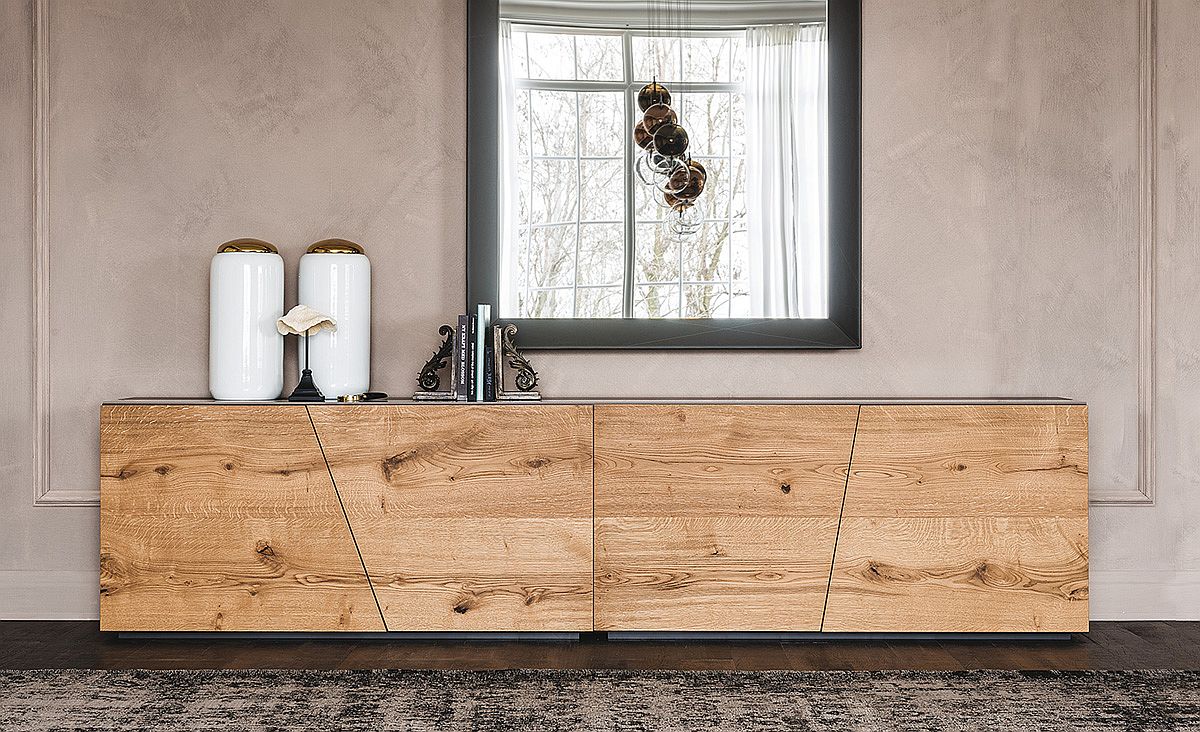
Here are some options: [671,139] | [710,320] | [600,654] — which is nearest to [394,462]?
[600,654]

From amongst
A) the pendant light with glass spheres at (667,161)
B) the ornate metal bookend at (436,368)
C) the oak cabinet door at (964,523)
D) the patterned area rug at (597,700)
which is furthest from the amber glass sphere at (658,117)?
the patterned area rug at (597,700)

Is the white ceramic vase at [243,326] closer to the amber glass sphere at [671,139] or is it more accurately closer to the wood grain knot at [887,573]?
the amber glass sphere at [671,139]

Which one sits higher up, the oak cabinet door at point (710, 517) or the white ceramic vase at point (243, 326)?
the white ceramic vase at point (243, 326)

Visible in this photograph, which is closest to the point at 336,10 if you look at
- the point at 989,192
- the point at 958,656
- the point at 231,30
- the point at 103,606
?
the point at 231,30

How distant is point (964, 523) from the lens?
2355 millimetres

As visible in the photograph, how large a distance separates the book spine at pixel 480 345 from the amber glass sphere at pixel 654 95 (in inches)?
30.6

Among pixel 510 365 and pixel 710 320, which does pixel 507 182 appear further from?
pixel 710 320

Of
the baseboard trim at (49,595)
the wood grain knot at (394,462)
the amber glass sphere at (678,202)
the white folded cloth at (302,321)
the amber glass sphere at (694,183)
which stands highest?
the amber glass sphere at (694,183)

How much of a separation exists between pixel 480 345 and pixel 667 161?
784 millimetres

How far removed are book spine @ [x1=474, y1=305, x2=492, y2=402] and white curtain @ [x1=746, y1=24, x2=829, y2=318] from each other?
0.79m

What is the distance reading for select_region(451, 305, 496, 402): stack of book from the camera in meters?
2.51

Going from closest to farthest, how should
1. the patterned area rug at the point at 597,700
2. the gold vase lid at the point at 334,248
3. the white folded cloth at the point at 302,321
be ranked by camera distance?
the patterned area rug at the point at 597,700 → the white folded cloth at the point at 302,321 → the gold vase lid at the point at 334,248

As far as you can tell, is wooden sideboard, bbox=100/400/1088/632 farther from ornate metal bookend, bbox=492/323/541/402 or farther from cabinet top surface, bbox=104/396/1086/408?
ornate metal bookend, bbox=492/323/541/402

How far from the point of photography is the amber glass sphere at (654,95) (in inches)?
107
